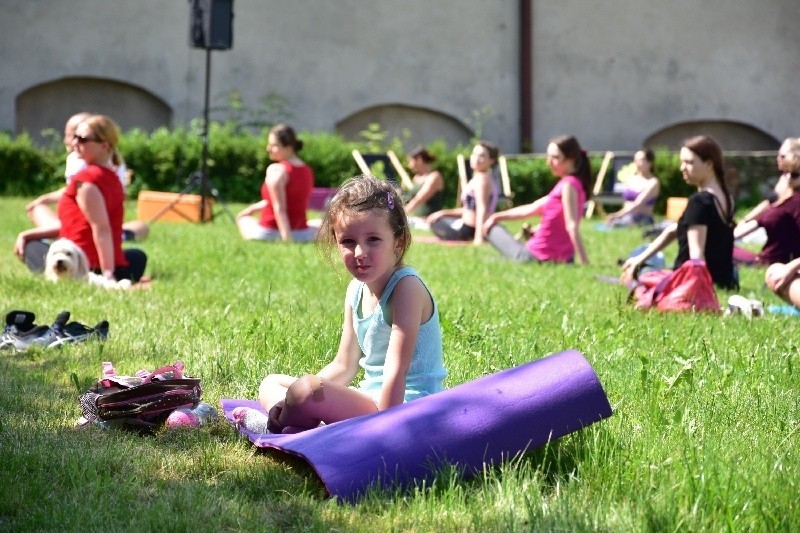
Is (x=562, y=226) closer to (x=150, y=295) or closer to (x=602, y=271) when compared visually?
(x=602, y=271)

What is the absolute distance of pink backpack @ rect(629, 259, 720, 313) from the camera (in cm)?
710

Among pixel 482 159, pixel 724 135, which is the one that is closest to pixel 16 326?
pixel 482 159

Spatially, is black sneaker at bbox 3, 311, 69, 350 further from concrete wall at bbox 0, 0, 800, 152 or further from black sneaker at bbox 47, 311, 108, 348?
concrete wall at bbox 0, 0, 800, 152

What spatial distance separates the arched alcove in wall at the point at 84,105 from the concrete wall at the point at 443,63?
0.16 ft

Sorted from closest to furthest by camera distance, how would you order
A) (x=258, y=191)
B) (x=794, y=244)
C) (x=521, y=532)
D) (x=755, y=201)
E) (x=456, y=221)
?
(x=521, y=532), (x=794, y=244), (x=456, y=221), (x=258, y=191), (x=755, y=201)

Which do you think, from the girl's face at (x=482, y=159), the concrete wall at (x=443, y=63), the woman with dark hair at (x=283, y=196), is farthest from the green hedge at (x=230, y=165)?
the woman with dark hair at (x=283, y=196)

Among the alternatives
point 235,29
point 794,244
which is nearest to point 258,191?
point 235,29

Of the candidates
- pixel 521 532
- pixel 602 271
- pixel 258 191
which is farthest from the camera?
pixel 258 191

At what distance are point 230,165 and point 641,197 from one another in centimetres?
724

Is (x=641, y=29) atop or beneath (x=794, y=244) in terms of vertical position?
atop

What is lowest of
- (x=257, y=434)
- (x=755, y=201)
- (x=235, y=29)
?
(x=755, y=201)

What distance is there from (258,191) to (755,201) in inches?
357

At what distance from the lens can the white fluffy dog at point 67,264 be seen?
8023 millimetres

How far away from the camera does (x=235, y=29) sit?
78.8 feet
